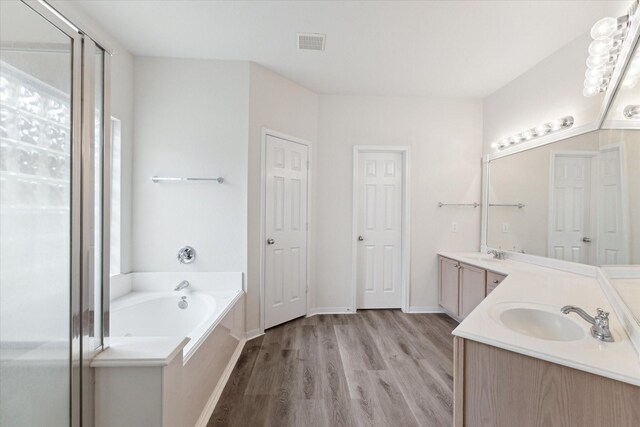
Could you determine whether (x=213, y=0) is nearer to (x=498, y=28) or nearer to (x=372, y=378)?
(x=498, y=28)

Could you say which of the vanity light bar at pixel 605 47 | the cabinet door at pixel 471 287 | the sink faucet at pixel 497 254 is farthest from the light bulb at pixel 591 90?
the sink faucet at pixel 497 254

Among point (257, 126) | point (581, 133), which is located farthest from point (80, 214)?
point (581, 133)

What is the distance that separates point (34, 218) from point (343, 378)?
1960mm

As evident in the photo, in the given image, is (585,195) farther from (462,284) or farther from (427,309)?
(427,309)

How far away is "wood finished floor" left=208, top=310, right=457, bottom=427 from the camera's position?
159 centimetres

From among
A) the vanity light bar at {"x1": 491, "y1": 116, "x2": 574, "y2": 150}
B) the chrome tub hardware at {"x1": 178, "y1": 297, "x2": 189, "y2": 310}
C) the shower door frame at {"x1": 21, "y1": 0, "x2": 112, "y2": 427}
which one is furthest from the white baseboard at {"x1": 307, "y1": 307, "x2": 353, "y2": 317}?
the vanity light bar at {"x1": 491, "y1": 116, "x2": 574, "y2": 150}

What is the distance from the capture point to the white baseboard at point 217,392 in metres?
1.53

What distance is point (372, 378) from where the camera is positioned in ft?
6.39

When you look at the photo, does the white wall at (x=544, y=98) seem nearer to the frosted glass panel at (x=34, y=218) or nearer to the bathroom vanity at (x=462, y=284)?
the bathroom vanity at (x=462, y=284)

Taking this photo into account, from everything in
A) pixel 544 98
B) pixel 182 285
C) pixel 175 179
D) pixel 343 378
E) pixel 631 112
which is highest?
pixel 544 98

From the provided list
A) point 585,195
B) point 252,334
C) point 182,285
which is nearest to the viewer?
point 585,195

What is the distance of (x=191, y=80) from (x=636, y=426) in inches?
130

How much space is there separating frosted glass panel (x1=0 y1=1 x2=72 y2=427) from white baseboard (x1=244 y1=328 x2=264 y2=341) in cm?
164

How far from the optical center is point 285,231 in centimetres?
286
